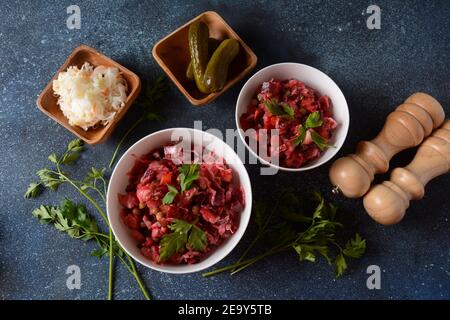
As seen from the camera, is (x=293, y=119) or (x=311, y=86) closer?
(x=293, y=119)

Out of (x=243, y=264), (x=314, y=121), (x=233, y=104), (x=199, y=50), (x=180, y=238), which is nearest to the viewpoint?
(x=180, y=238)

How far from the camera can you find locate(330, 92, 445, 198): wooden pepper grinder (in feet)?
6.98

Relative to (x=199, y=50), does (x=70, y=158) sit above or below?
below

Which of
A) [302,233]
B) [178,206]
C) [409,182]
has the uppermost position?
[178,206]

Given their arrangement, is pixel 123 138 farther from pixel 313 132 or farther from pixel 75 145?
pixel 313 132

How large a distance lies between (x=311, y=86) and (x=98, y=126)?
1016 mm

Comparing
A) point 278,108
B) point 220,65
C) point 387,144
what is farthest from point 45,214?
point 387,144

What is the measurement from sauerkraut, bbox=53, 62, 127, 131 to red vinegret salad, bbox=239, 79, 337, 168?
0.61 metres

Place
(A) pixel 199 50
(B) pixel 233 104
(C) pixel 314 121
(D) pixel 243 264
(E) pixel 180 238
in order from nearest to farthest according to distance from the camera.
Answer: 1. (E) pixel 180 238
2. (C) pixel 314 121
3. (A) pixel 199 50
4. (D) pixel 243 264
5. (B) pixel 233 104

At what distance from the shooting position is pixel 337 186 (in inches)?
87.1

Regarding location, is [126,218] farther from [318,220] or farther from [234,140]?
[318,220]

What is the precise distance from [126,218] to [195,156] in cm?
40

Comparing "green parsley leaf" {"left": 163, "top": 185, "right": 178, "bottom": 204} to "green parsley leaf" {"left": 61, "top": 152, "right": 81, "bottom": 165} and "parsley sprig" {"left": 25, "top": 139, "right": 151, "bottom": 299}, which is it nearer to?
"parsley sprig" {"left": 25, "top": 139, "right": 151, "bottom": 299}

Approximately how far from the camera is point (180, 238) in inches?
76.1
